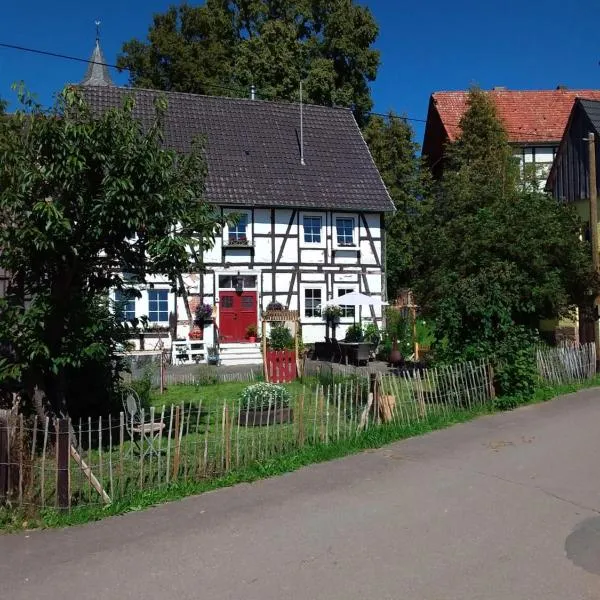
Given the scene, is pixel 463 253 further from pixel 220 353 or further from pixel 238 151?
pixel 238 151

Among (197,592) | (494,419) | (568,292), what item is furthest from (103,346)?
(568,292)

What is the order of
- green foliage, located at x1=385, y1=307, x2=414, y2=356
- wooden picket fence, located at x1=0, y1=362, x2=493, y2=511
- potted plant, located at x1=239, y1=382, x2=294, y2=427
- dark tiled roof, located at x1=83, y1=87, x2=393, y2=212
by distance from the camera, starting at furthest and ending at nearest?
dark tiled roof, located at x1=83, y1=87, x2=393, y2=212, green foliage, located at x1=385, y1=307, x2=414, y2=356, potted plant, located at x1=239, y1=382, x2=294, y2=427, wooden picket fence, located at x1=0, y1=362, x2=493, y2=511

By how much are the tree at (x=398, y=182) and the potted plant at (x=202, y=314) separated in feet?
46.9

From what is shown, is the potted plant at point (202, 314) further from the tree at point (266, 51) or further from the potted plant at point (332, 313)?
the tree at point (266, 51)

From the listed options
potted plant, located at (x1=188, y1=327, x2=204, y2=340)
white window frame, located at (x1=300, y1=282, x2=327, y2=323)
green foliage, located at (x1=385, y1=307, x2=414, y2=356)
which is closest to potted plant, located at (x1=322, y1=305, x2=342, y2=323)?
white window frame, located at (x1=300, y1=282, x2=327, y2=323)

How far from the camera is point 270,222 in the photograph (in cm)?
2336

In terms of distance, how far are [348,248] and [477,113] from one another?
41.6 ft

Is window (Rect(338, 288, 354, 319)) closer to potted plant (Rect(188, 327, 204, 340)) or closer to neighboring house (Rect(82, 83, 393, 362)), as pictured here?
neighboring house (Rect(82, 83, 393, 362))

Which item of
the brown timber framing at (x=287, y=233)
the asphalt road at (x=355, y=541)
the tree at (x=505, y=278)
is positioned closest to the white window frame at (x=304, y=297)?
the brown timber framing at (x=287, y=233)

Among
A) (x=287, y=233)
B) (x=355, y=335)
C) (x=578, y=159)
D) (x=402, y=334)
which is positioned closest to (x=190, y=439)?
(x=355, y=335)

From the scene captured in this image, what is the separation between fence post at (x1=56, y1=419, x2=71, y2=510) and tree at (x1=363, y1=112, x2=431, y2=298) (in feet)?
94.6

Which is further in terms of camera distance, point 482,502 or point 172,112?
point 172,112

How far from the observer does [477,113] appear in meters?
Result: 32.4

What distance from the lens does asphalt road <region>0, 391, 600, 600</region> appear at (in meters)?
4.71
